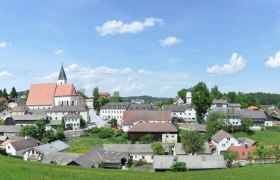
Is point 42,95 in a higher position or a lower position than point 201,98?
higher

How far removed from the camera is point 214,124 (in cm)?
7462

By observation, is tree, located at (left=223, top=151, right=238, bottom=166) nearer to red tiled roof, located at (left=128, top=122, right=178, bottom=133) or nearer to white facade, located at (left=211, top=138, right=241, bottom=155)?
white facade, located at (left=211, top=138, right=241, bottom=155)

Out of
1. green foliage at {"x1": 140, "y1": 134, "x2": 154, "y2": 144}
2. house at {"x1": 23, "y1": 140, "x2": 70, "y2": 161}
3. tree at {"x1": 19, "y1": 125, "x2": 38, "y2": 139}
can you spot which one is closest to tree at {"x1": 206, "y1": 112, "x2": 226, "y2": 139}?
green foliage at {"x1": 140, "y1": 134, "x2": 154, "y2": 144}

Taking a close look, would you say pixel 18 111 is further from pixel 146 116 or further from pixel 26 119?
pixel 146 116

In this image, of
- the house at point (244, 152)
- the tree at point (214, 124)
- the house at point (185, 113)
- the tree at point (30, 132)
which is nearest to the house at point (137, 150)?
the house at point (244, 152)

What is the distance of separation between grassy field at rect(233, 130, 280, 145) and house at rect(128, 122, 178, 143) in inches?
575

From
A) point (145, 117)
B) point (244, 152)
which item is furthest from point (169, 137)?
point (244, 152)

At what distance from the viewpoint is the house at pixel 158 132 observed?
7062 cm

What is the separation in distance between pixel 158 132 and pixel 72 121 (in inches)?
1002

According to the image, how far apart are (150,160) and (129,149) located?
408 cm

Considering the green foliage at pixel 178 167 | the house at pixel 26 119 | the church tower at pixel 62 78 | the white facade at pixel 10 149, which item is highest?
the church tower at pixel 62 78

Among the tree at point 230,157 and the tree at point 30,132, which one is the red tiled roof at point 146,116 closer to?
the tree at point 30,132

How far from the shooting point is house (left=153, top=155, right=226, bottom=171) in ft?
145

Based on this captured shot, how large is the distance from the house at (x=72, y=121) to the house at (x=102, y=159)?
32301mm
